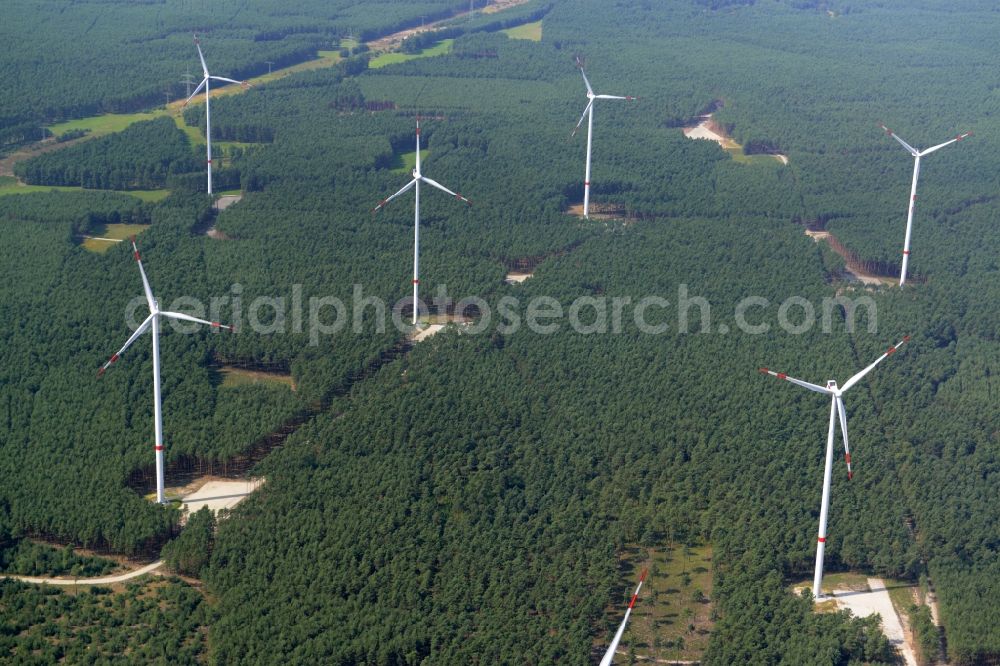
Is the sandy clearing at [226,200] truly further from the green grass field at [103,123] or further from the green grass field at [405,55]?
the green grass field at [405,55]

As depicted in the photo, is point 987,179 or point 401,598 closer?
point 401,598

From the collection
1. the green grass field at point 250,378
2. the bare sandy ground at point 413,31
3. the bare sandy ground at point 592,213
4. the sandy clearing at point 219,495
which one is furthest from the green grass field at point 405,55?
the sandy clearing at point 219,495

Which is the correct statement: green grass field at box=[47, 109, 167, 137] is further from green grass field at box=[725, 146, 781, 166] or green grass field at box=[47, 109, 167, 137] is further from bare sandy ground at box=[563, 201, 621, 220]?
green grass field at box=[725, 146, 781, 166]

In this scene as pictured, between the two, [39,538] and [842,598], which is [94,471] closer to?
[39,538]

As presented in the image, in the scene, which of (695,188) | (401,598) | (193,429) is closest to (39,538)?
(193,429)

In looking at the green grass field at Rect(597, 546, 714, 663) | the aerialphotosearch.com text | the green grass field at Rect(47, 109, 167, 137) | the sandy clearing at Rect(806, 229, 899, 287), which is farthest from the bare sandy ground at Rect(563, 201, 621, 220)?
the green grass field at Rect(597, 546, 714, 663)

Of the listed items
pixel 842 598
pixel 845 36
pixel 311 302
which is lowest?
pixel 842 598

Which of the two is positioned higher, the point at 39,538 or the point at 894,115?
the point at 894,115
